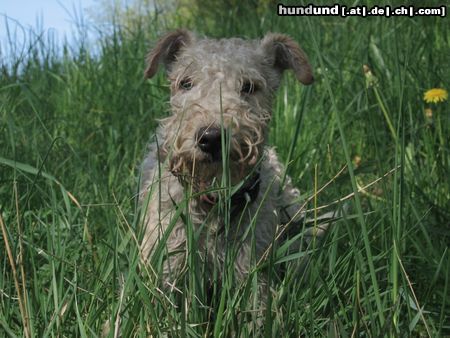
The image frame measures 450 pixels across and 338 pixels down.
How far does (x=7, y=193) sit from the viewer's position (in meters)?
3.77

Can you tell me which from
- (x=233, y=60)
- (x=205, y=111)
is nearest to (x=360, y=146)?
(x=233, y=60)

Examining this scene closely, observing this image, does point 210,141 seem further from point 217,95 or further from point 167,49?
point 167,49

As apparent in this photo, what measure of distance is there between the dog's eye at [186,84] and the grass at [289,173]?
66cm

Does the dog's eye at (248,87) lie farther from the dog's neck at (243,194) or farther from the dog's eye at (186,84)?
the dog's neck at (243,194)

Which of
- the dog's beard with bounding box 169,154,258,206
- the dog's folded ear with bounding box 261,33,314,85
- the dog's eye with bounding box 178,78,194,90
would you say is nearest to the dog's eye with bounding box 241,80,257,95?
the dog's eye with bounding box 178,78,194,90

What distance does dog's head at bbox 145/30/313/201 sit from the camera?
3.31 metres

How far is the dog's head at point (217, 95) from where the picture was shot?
3.31 metres

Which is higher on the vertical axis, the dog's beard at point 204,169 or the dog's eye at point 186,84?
the dog's eye at point 186,84

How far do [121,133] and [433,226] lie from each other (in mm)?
3014

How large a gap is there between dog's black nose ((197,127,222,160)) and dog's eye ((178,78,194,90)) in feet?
2.39

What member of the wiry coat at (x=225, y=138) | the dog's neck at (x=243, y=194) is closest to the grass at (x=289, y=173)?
the wiry coat at (x=225, y=138)

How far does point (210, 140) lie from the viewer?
10.6 feet

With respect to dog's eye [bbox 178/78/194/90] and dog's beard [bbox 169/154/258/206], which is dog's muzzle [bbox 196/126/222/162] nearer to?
dog's beard [bbox 169/154/258/206]

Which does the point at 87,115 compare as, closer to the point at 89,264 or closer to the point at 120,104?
the point at 120,104
